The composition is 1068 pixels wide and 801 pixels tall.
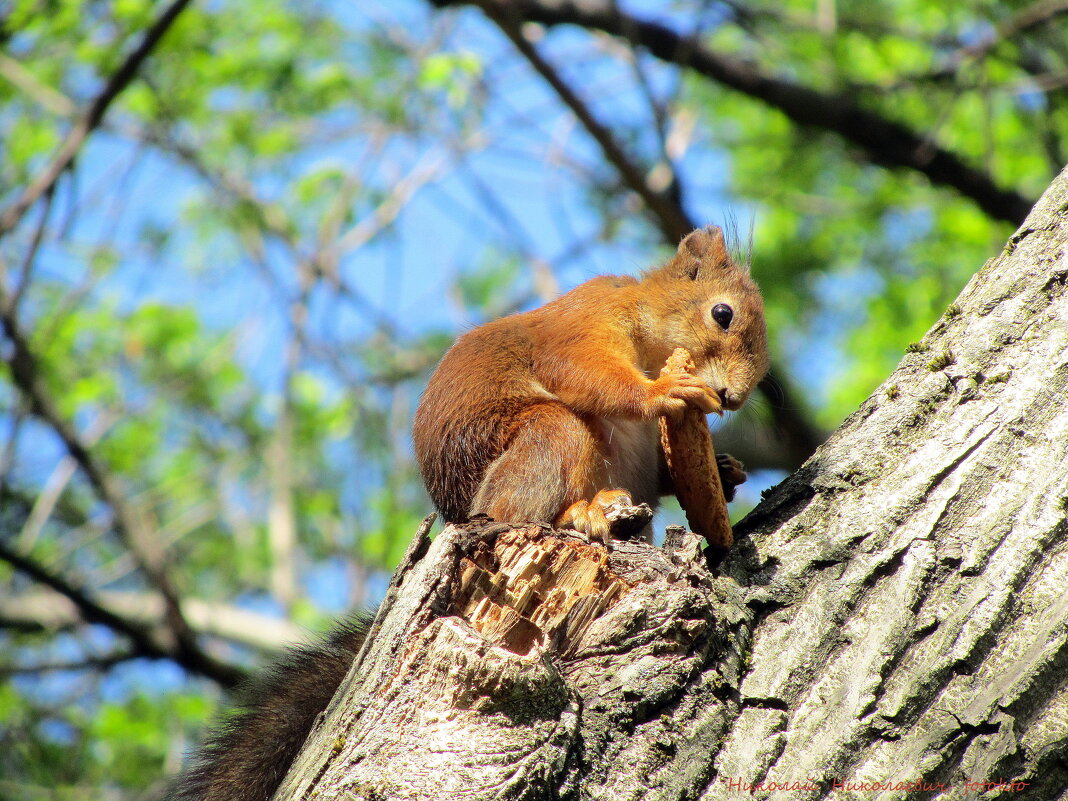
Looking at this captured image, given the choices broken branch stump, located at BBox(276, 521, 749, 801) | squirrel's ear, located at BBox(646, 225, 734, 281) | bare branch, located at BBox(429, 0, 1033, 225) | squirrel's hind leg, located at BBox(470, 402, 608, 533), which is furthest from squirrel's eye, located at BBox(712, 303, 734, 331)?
bare branch, located at BBox(429, 0, 1033, 225)

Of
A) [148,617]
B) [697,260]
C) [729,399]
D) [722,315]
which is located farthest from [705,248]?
[148,617]

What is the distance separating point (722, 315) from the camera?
358cm

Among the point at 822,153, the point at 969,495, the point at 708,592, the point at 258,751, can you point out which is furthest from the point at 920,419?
the point at 822,153

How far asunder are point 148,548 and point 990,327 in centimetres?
466

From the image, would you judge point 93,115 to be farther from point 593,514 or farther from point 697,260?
point 593,514

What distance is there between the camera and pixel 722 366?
3.51m

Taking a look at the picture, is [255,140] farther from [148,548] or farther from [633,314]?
[633,314]

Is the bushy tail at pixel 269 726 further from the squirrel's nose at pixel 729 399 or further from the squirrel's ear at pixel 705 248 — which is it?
the squirrel's ear at pixel 705 248

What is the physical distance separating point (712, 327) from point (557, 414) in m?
0.84

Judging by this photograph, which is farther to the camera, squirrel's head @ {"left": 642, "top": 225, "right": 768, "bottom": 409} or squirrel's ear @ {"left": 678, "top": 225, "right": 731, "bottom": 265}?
squirrel's ear @ {"left": 678, "top": 225, "right": 731, "bottom": 265}

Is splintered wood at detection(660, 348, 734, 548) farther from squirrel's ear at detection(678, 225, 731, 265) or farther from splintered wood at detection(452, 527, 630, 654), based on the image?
squirrel's ear at detection(678, 225, 731, 265)

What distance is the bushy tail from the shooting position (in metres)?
2.60

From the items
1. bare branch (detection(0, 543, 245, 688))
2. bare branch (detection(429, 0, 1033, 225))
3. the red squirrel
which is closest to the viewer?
the red squirrel

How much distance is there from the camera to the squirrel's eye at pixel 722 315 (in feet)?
11.7
